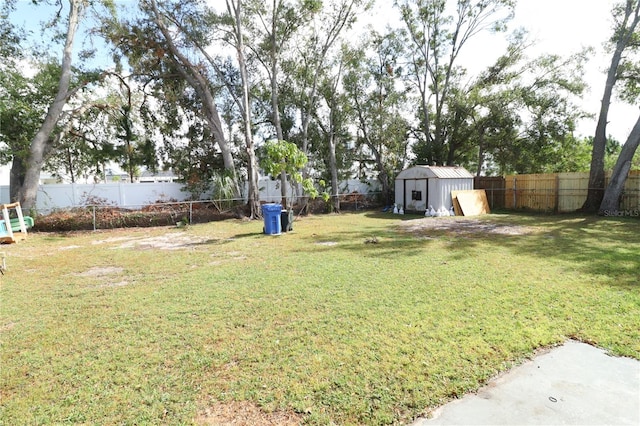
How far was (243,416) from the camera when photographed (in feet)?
6.62

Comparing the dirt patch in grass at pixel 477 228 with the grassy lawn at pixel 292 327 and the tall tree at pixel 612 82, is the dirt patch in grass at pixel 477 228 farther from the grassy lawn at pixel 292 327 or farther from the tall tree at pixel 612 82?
the tall tree at pixel 612 82

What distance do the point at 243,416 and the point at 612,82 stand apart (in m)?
18.0

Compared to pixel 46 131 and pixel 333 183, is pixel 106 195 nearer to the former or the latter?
pixel 46 131

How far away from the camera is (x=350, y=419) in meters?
1.95

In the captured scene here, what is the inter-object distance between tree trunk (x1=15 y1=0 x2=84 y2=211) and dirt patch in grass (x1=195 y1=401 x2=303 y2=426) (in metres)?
12.9

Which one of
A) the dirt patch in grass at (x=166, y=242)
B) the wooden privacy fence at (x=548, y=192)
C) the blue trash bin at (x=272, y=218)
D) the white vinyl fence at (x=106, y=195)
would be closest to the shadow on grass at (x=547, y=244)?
the blue trash bin at (x=272, y=218)

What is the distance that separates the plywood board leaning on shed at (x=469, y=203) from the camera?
14.2m

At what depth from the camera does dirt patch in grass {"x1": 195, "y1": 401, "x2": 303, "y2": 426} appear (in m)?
1.96

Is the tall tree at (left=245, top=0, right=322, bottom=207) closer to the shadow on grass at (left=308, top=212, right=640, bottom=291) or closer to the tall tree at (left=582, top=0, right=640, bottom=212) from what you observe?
the shadow on grass at (left=308, top=212, right=640, bottom=291)

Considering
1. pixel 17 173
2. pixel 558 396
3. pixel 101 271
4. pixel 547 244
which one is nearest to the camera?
pixel 558 396

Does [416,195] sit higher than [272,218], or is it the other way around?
[416,195]

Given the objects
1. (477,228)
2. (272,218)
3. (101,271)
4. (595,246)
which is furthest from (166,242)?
(595,246)

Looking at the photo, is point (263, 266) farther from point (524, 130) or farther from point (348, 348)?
point (524, 130)

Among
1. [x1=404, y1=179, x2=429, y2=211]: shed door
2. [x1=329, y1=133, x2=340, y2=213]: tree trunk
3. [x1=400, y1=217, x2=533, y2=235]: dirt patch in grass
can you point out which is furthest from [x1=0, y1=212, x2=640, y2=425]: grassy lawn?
[x1=329, y1=133, x2=340, y2=213]: tree trunk
